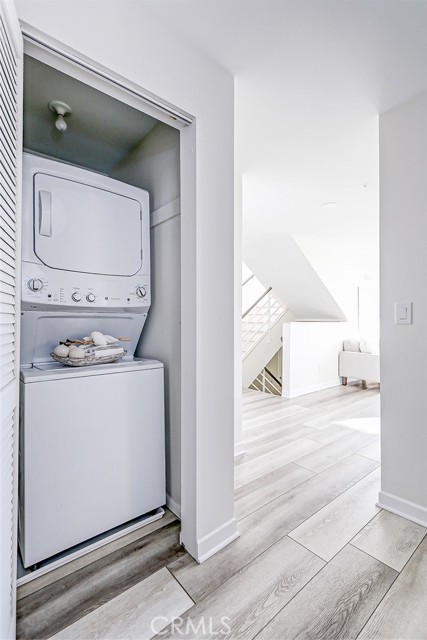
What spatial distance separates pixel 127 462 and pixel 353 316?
4951 millimetres

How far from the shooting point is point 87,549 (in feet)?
4.68

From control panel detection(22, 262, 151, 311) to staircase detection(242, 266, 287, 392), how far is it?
380 centimetres

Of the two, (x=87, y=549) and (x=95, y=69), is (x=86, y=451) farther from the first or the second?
(x=95, y=69)

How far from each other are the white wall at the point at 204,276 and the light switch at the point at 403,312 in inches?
39.1

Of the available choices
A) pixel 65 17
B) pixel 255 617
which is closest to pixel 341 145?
pixel 65 17

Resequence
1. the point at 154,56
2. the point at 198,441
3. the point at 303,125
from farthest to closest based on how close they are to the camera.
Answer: the point at 303,125 → the point at 198,441 → the point at 154,56

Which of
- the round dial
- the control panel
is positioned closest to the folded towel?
the control panel

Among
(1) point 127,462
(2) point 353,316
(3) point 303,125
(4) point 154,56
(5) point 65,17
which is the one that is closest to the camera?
(5) point 65,17

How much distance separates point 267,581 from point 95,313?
145 centimetres

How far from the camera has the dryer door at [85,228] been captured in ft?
4.72

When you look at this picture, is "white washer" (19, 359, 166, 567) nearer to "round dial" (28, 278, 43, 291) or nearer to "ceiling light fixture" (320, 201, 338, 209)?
"round dial" (28, 278, 43, 291)

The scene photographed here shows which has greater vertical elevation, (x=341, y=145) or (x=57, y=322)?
(x=341, y=145)

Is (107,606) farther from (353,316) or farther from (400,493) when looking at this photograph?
(353,316)

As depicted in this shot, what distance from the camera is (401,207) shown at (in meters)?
1.76
